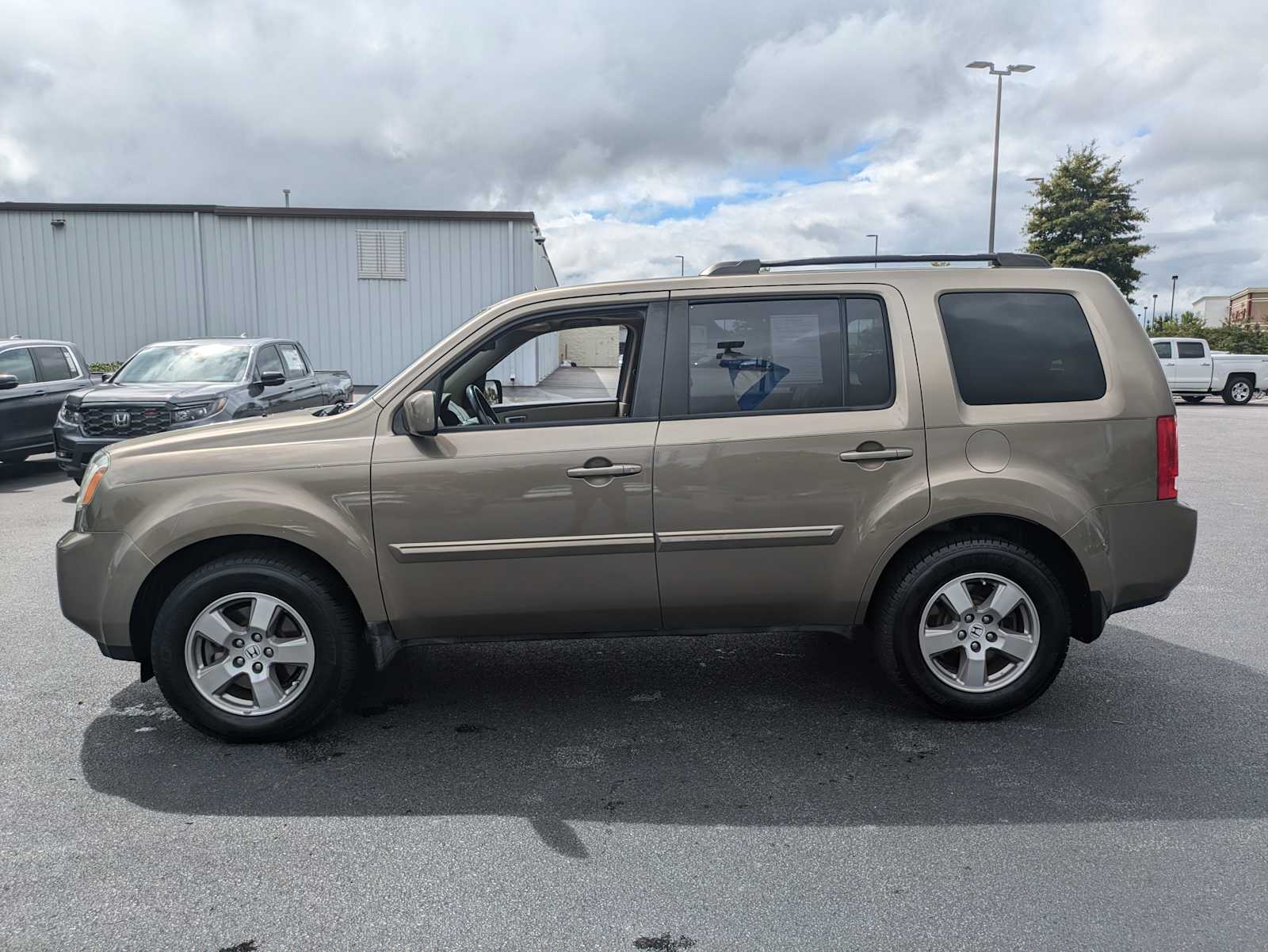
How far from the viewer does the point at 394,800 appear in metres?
3.51

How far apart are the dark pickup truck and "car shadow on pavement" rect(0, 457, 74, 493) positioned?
87 centimetres

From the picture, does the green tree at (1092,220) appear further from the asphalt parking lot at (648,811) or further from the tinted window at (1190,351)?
the asphalt parking lot at (648,811)

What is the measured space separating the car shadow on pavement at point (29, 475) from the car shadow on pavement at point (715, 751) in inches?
334

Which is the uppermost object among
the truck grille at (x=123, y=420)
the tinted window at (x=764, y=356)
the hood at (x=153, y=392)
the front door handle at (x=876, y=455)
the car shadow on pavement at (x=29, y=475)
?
the tinted window at (x=764, y=356)

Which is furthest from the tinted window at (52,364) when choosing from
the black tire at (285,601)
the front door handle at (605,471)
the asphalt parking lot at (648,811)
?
the front door handle at (605,471)

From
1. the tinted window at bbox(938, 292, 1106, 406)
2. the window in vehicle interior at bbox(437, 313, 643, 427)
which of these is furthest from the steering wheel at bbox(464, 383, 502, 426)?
the tinted window at bbox(938, 292, 1106, 406)

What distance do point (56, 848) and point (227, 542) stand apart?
126 cm

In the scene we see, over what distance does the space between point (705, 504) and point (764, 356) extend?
67 cm

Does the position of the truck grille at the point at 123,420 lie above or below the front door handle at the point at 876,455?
below

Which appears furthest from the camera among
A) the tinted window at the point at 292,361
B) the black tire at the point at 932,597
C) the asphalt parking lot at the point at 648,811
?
the tinted window at the point at 292,361

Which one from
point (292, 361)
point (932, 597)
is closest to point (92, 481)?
point (932, 597)

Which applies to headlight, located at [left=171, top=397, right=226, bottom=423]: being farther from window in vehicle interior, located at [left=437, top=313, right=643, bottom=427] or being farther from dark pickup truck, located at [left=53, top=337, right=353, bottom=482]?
Result: window in vehicle interior, located at [left=437, top=313, right=643, bottom=427]

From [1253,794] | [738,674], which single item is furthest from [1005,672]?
[738,674]

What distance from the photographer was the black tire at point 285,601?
12.8 ft
